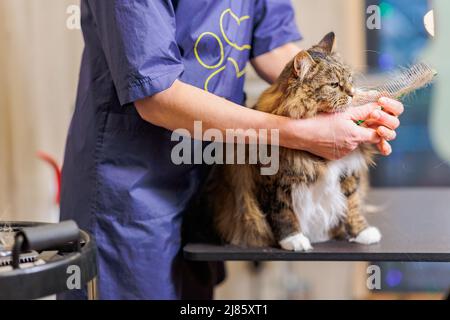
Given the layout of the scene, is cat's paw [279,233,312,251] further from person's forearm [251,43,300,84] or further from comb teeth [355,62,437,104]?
person's forearm [251,43,300,84]

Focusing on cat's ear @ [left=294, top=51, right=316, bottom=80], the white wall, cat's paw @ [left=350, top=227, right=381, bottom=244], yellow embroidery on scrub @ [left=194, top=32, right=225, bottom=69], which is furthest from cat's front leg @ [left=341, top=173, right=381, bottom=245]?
the white wall

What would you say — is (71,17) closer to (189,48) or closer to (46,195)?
(189,48)

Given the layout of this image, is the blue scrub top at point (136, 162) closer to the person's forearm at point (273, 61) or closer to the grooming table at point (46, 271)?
the person's forearm at point (273, 61)

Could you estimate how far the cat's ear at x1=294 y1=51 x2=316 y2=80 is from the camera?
3.44ft

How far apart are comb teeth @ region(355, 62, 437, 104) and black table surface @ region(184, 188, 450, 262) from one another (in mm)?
288

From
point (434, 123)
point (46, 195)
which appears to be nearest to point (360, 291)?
Result: point (434, 123)

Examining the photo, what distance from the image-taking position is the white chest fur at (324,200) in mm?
1127

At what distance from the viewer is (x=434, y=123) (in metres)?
2.12

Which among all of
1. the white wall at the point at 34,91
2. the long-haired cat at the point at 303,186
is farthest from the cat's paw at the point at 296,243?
the white wall at the point at 34,91

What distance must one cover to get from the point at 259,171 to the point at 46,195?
2.93 feet

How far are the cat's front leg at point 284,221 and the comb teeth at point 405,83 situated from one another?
0.24 m

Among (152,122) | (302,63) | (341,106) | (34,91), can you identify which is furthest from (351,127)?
(34,91)

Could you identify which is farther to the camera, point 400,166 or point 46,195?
point 400,166

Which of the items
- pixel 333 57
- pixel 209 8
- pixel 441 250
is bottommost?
pixel 441 250
